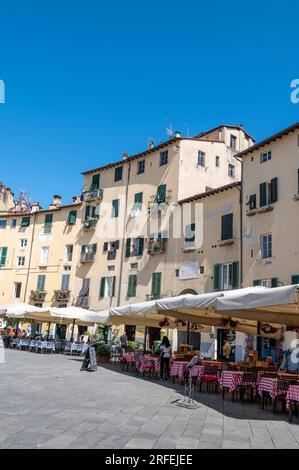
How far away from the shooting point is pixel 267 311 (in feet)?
37.9

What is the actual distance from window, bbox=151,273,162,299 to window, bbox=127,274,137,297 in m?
2.04

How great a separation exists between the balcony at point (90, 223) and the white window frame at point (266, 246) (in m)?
18.1

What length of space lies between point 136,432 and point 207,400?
4704 mm

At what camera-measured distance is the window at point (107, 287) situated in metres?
34.6

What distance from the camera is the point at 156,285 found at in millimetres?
30672

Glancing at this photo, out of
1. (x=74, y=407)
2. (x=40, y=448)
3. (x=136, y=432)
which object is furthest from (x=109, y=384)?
(x=40, y=448)

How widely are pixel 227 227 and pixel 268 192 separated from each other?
3709mm

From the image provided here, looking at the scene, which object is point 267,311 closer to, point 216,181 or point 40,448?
point 40,448

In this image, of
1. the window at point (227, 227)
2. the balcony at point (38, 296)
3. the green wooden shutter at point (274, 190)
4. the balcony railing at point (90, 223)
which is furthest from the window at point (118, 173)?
the green wooden shutter at point (274, 190)

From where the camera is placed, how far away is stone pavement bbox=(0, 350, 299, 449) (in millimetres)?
6363

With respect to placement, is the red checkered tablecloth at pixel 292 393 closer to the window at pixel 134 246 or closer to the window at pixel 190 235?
the window at pixel 190 235

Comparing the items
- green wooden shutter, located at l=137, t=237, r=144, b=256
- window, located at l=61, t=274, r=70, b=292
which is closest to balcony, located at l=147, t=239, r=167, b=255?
green wooden shutter, located at l=137, t=237, r=144, b=256

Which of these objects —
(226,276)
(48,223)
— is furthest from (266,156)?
(48,223)
